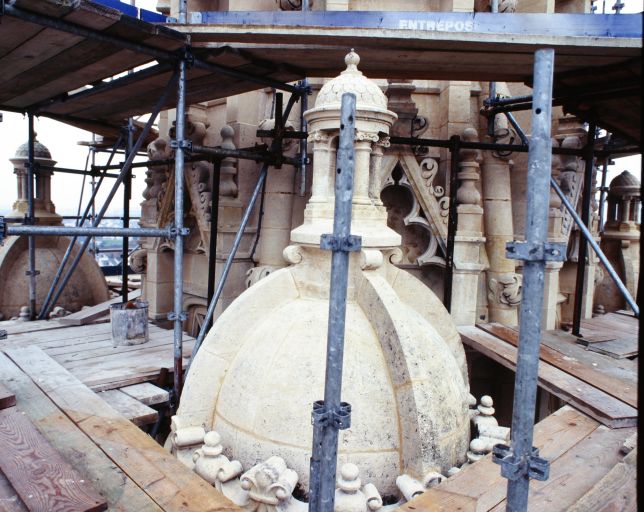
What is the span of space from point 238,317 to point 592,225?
729 cm

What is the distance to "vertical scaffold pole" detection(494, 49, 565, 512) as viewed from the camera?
2.01 m

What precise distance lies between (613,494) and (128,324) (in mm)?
5493

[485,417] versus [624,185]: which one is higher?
[624,185]

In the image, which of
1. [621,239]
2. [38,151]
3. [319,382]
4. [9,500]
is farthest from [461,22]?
[38,151]

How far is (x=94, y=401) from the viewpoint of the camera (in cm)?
453

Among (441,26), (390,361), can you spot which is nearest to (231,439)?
(390,361)

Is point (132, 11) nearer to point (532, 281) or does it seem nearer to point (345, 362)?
point (345, 362)

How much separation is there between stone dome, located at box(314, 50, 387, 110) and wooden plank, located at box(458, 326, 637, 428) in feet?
10.5

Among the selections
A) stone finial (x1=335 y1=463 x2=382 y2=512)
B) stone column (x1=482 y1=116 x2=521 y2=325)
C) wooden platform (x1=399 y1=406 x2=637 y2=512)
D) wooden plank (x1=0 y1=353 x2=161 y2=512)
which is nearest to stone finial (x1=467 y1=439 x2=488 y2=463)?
wooden platform (x1=399 y1=406 x2=637 y2=512)

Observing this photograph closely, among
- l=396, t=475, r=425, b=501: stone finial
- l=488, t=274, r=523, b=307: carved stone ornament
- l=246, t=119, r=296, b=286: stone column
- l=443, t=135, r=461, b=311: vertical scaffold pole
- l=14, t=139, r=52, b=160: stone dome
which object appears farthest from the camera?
l=14, t=139, r=52, b=160: stone dome

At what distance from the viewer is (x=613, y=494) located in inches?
123

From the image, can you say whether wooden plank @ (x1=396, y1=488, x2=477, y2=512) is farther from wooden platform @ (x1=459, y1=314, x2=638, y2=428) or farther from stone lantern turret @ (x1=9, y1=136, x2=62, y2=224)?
stone lantern turret @ (x1=9, y1=136, x2=62, y2=224)

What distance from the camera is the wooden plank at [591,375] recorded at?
4.84 meters

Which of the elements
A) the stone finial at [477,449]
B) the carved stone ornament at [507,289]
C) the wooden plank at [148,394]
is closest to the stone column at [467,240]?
the carved stone ornament at [507,289]
